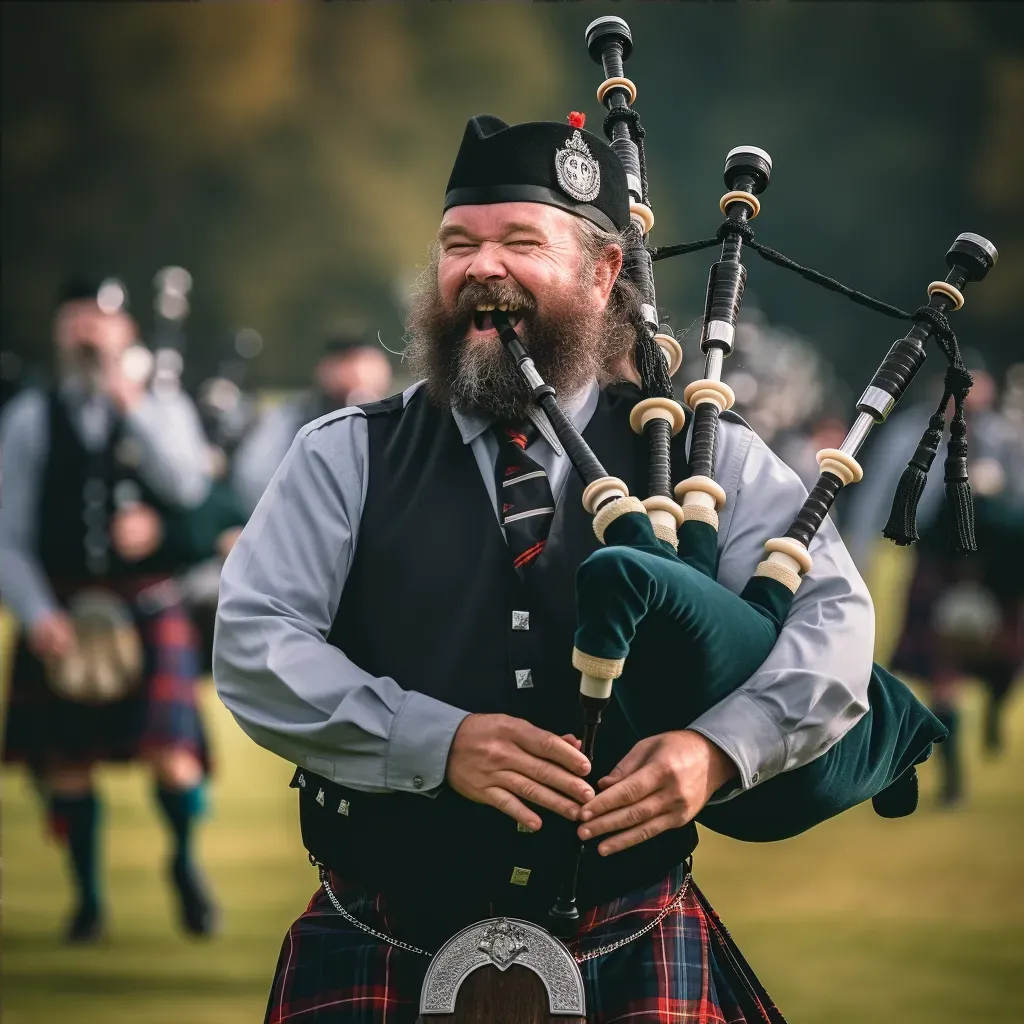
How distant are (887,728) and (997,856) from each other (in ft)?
15.0

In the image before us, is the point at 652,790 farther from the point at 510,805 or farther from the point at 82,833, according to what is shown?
the point at 82,833

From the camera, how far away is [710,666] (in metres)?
1.75

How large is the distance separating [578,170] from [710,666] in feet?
2.15

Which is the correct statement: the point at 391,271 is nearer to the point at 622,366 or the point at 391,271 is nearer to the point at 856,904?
the point at 856,904

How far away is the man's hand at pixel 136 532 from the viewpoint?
17.2 ft

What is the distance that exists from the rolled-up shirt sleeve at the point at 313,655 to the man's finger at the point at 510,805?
63 mm

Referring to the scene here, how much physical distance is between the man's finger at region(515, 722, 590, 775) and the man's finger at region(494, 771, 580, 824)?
1.1 inches

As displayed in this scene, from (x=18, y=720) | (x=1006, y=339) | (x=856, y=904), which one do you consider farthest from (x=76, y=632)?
(x=1006, y=339)

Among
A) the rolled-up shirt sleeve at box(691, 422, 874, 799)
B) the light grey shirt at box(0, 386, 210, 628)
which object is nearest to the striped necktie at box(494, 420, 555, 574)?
the rolled-up shirt sleeve at box(691, 422, 874, 799)

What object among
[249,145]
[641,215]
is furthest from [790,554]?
[249,145]

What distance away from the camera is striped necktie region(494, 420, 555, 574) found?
6.19 ft

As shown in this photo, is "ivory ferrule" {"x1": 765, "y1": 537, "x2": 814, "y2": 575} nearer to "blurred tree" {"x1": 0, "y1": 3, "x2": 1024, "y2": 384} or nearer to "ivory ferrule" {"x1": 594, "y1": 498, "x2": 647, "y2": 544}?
"ivory ferrule" {"x1": 594, "y1": 498, "x2": 647, "y2": 544}

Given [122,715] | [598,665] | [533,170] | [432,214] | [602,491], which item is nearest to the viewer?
[598,665]

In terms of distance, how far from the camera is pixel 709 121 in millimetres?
10125
